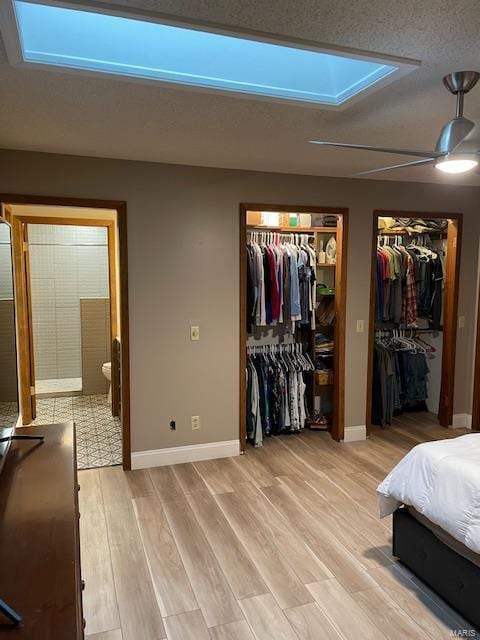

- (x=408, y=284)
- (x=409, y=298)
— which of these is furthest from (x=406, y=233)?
(x=409, y=298)

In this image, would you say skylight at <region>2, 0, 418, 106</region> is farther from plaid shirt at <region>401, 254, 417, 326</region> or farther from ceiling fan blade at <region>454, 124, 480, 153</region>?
plaid shirt at <region>401, 254, 417, 326</region>

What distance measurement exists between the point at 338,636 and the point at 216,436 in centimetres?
205

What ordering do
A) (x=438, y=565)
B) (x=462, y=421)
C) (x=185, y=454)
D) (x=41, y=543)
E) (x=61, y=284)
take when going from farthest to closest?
(x=61, y=284), (x=462, y=421), (x=185, y=454), (x=438, y=565), (x=41, y=543)

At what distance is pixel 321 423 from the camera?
458 cm

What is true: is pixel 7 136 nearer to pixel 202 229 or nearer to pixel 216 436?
pixel 202 229

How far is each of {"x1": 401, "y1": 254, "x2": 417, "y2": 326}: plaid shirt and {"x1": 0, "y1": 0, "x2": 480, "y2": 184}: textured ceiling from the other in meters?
1.20

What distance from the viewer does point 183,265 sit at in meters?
3.68

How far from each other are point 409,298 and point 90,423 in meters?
3.59

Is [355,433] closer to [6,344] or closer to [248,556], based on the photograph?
[248,556]

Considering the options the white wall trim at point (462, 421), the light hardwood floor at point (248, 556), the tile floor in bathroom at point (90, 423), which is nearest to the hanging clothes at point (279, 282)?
the light hardwood floor at point (248, 556)

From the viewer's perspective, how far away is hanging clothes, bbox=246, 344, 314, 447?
13.8 feet

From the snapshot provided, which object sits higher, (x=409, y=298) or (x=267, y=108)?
(x=267, y=108)

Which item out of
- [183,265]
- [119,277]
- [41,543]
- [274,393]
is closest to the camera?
[41,543]

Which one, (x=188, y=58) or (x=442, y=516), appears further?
(x=442, y=516)
